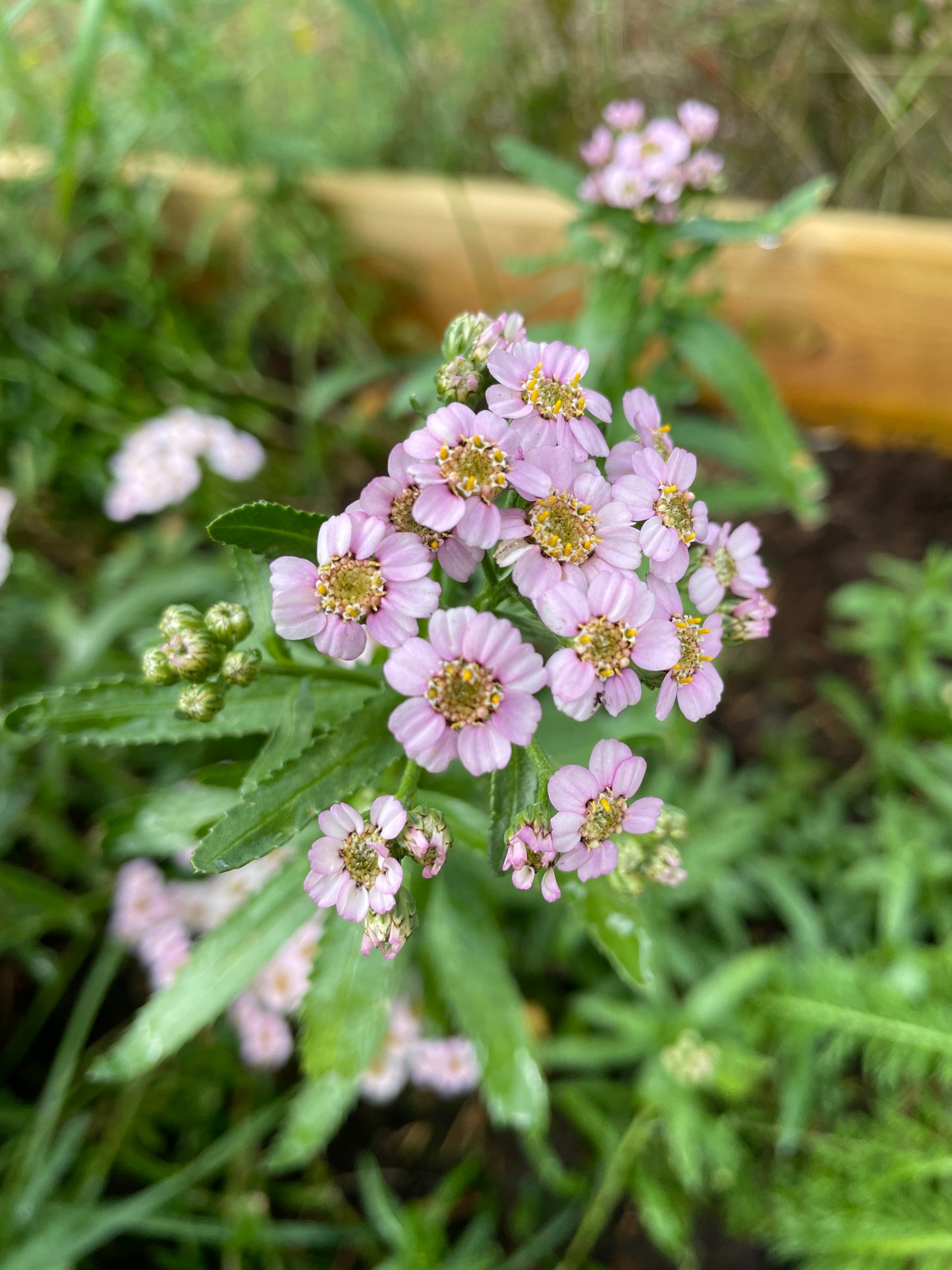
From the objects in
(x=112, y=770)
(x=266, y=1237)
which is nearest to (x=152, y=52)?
(x=112, y=770)

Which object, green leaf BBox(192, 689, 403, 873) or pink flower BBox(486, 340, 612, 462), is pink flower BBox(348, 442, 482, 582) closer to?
pink flower BBox(486, 340, 612, 462)

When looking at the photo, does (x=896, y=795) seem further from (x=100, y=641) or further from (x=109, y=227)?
(x=109, y=227)

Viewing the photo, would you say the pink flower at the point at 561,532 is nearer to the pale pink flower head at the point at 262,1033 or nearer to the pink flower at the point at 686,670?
the pink flower at the point at 686,670

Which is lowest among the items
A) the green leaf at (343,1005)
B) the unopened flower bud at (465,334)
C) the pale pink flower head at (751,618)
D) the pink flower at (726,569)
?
the green leaf at (343,1005)

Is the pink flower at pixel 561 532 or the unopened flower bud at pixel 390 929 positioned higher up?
the pink flower at pixel 561 532

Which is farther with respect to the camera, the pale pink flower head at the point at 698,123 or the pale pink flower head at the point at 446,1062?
the pale pink flower head at the point at 446,1062

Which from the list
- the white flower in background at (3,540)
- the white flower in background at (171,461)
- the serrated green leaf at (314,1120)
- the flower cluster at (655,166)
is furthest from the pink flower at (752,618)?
the white flower in background at (171,461)
